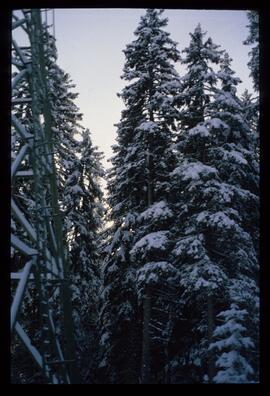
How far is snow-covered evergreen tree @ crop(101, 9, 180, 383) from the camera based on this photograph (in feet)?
48.0

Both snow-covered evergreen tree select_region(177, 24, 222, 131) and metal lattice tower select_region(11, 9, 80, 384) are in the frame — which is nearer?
metal lattice tower select_region(11, 9, 80, 384)

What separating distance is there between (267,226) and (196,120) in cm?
877

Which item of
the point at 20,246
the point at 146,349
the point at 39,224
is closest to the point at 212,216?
the point at 146,349

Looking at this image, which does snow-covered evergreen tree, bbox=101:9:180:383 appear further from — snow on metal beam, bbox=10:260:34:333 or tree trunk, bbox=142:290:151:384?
snow on metal beam, bbox=10:260:34:333

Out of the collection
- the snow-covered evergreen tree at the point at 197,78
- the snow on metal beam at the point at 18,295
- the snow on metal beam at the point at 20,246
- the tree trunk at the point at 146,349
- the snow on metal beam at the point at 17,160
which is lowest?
the tree trunk at the point at 146,349

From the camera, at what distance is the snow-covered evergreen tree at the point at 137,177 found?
14.6 m

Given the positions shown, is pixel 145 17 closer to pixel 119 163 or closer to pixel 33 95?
pixel 119 163

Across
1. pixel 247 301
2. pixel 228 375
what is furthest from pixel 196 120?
pixel 228 375

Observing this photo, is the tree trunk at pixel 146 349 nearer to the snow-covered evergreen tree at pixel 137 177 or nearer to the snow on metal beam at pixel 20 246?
the snow-covered evergreen tree at pixel 137 177

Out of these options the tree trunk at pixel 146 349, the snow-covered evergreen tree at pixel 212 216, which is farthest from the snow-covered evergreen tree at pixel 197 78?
the tree trunk at pixel 146 349

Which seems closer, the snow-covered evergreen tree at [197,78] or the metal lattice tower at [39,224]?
the metal lattice tower at [39,224]

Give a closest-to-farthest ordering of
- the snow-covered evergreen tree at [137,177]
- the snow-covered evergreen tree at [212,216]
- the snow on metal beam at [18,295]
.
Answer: the snow on metal beam at [18,295]
the snow-covered evergreen tree at [212,216]
the snow-covered evergreen tree at [137,177]

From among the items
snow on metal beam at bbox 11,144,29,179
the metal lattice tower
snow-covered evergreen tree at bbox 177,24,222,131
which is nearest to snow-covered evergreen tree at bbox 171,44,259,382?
snow-covered evergreen tree at bbox 177,24,222,131

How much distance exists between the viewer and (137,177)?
1547cm
